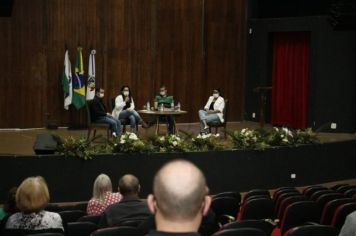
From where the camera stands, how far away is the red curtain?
16734mm

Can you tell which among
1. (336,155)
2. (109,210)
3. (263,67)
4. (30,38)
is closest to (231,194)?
(109,210)

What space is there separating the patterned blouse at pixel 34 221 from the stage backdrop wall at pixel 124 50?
10944 mm

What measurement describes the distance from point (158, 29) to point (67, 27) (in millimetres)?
2620

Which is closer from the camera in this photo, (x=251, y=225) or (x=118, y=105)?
(x=251, y=225)

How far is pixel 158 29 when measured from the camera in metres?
16.7

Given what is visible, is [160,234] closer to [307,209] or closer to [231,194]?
[307,209]

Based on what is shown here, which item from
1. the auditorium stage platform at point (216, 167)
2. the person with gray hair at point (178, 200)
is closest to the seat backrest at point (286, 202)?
the auditorium stage platform at point (216, 167)

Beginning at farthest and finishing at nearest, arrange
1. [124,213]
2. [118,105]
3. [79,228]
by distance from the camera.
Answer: [118,105]
[124,213]
[79,228]

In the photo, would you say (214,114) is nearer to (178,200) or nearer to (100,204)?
(100,204)

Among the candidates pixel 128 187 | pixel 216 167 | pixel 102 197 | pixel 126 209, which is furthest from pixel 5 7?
pixel 126 209

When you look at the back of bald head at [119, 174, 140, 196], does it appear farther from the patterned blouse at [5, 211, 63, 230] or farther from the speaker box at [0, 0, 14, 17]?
the speaker box at [0, 0, 14, 17]

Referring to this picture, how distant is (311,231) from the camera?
13.8 ft

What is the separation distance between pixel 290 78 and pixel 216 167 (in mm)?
8226

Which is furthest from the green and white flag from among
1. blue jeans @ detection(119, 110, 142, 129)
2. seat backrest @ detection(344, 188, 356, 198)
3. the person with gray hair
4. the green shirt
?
the person with gray hair
